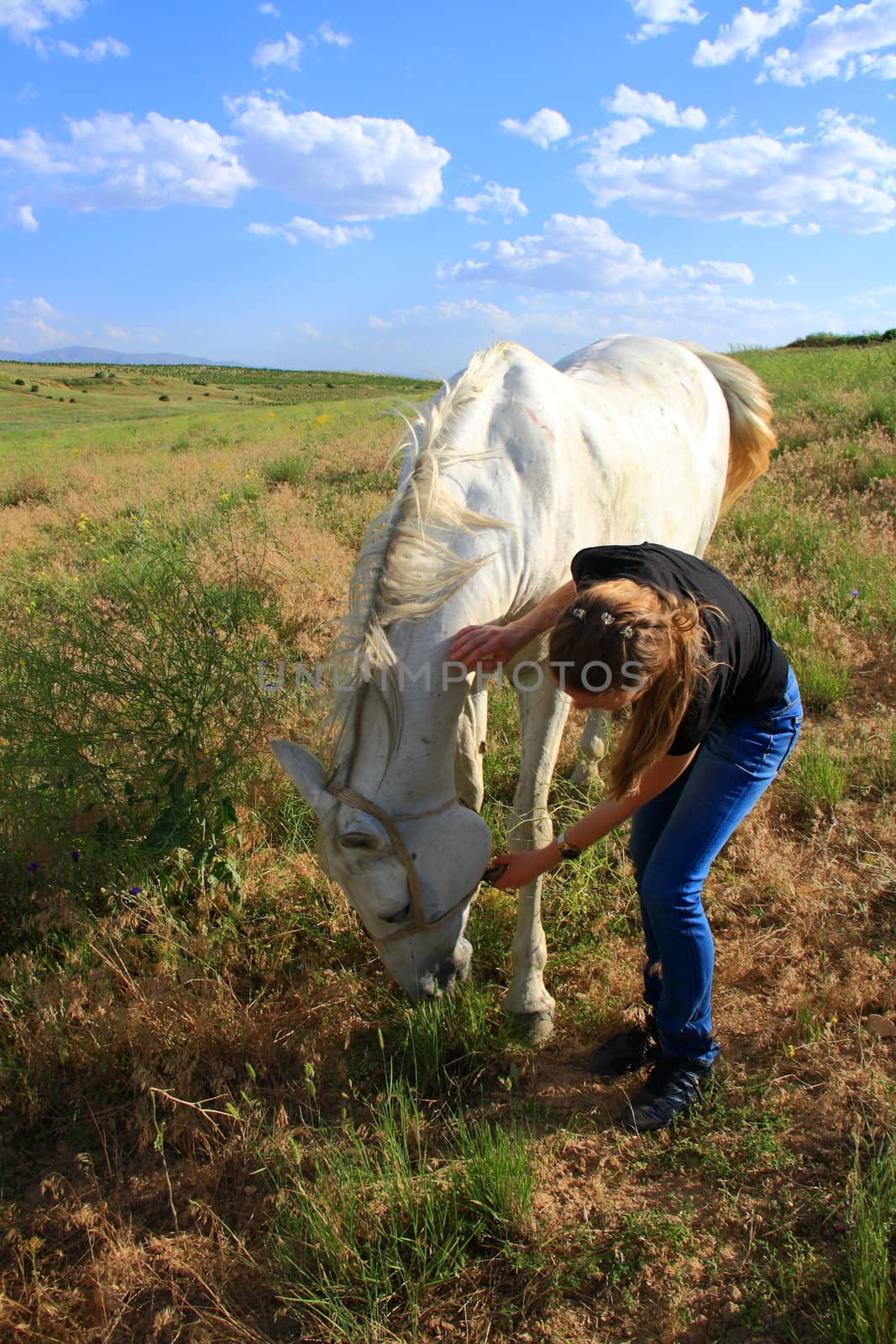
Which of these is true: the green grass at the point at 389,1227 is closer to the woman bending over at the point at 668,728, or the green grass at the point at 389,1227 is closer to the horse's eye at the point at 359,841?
the woman bending over at the point at 668,728

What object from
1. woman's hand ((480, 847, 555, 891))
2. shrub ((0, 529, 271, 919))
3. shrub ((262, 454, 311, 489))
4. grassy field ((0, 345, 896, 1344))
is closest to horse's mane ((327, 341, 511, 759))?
woman's hand ((480, 847, 555, 891))

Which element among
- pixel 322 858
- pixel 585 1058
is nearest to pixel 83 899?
pixel 322 858

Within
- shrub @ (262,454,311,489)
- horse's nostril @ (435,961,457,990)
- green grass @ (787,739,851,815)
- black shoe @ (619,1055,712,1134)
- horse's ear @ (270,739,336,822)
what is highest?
shrub @ (262,454,311,489)

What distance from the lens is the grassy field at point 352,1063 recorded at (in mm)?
1799

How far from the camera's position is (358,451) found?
10516 millimetres

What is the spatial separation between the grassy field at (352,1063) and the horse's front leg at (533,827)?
136mm

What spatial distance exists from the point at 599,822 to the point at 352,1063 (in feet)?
3.95

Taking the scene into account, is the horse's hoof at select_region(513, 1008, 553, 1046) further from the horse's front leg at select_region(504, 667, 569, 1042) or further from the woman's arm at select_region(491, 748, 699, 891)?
the woman's arm at select_region(491, 748, 699, 891)

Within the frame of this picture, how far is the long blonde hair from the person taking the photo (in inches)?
65.6

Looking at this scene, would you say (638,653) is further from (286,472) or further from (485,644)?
(286,472)

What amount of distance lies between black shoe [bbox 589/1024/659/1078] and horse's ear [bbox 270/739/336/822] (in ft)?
4.03

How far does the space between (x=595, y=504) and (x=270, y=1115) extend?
7.74 feet

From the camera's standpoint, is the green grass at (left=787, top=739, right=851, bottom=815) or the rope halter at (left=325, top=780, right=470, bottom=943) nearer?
the rope halter at (left=325, top=780, right=470, bottom=943)

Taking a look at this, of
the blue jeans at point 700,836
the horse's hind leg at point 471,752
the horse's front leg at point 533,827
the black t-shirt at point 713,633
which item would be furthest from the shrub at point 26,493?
the blue jeans at point 700,836
